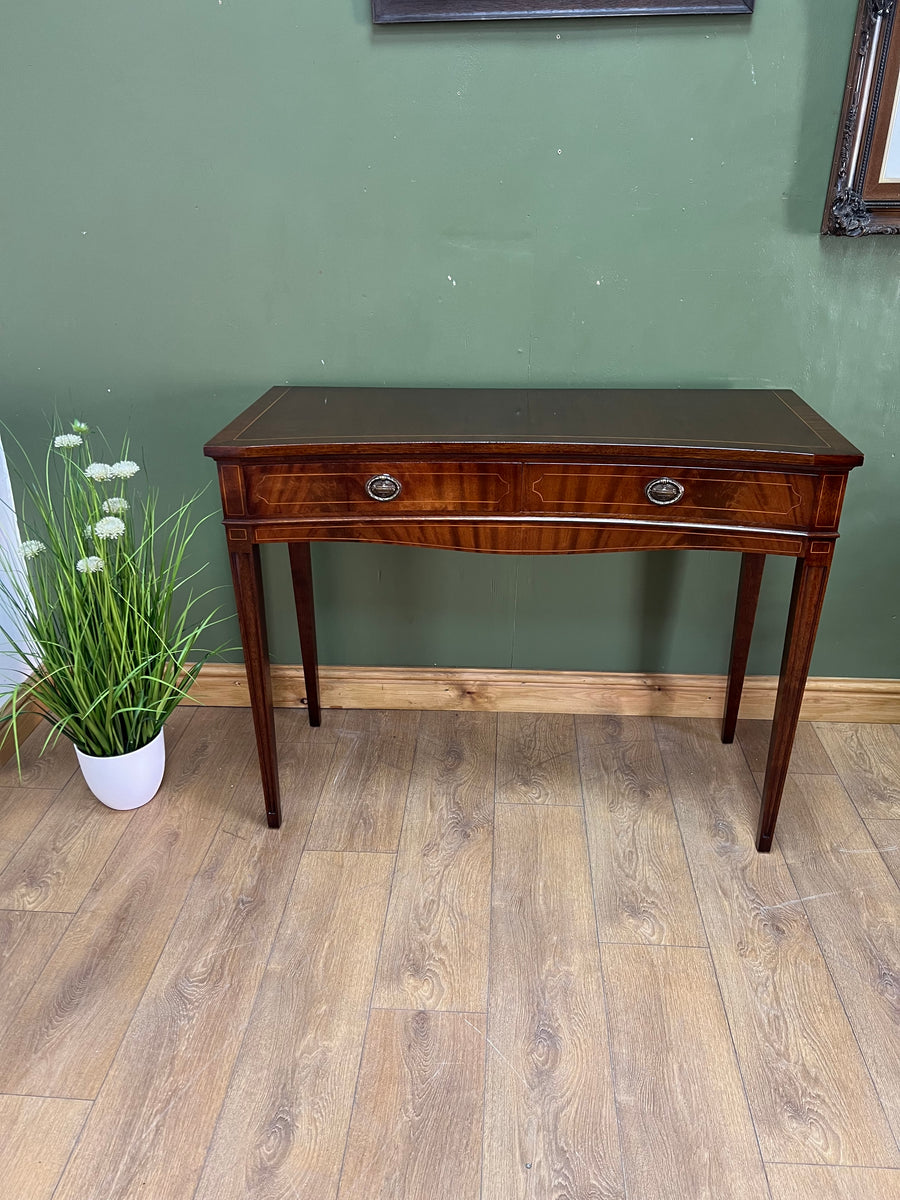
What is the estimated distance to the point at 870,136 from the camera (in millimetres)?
1695

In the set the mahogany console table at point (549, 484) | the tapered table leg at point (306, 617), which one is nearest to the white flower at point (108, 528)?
the mahogany console table at point (549, 484)

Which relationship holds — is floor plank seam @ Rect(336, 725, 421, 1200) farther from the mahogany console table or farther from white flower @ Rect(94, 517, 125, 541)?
white flower @ Rect(94, 517, 125, 541)

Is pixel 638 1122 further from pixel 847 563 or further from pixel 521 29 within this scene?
pixel 521 29

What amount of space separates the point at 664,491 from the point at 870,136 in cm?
83

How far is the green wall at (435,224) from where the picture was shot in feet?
5.65

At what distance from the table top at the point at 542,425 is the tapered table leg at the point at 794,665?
0.18 metres

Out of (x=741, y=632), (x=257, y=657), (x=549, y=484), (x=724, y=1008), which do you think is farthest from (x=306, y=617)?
(x=724, y=1008)

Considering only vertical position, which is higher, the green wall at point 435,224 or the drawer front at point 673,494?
the green wall at point 435,224

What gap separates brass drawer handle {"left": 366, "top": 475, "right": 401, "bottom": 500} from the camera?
5.11ft

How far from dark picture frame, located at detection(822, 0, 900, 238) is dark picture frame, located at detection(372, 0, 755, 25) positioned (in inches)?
8.9

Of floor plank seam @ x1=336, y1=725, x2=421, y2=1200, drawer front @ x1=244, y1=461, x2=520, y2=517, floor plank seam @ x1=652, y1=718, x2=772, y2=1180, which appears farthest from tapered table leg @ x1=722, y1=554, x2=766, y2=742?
floor plank seam @ x1=336, y1=725, x2=421, y2=1200

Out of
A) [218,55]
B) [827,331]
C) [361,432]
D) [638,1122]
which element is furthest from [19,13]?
[638,1122]

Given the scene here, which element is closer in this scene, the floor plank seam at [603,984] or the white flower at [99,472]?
the floor plank seam at [603,984]

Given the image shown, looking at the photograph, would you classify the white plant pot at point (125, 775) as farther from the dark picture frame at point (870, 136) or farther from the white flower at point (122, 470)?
the dark picture frame at point (870, 136)
